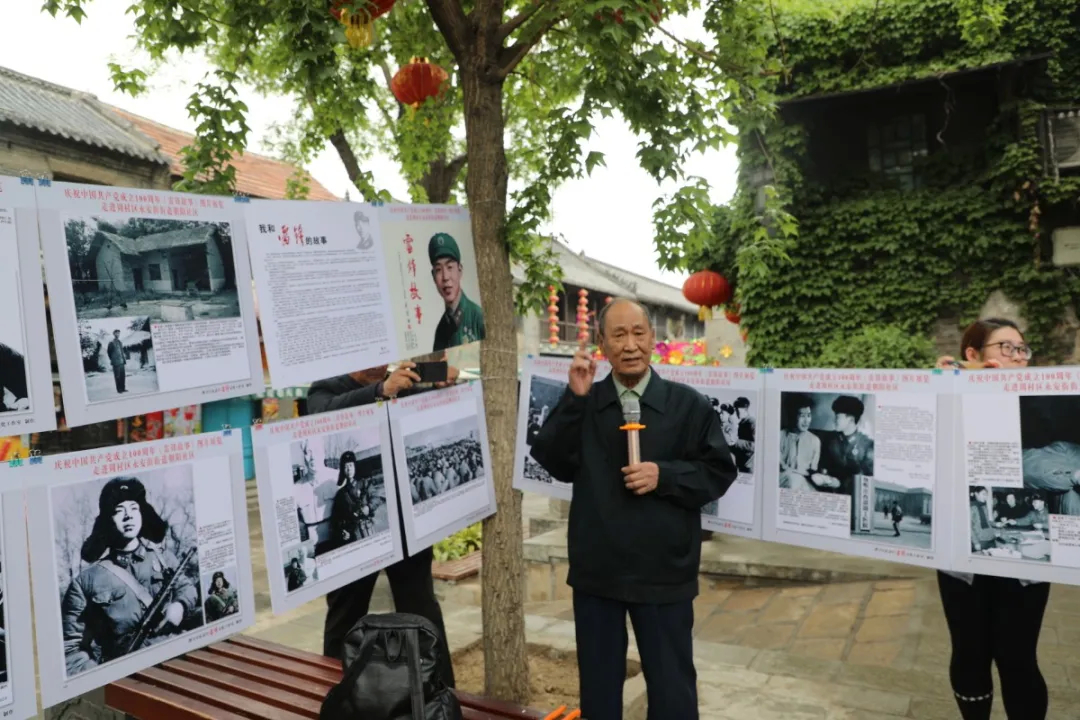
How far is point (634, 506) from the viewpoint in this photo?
276 centimetres

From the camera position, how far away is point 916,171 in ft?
39.3

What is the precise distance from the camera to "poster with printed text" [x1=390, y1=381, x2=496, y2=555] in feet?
10.7

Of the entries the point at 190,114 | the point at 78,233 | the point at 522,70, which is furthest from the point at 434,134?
the point at 78,233

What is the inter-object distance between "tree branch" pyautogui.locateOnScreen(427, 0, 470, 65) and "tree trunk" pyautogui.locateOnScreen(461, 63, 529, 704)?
11cm

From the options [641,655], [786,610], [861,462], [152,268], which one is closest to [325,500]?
[152,268]

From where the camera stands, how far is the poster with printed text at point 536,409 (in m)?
3.68

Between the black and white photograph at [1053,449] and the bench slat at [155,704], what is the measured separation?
2.87m

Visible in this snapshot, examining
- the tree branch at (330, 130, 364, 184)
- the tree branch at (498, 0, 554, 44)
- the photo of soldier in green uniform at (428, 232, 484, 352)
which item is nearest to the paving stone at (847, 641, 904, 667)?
the photo of soldier in green uniform at (428, 232, 484, 352)

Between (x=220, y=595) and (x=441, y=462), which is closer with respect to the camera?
(x=220, y=595)

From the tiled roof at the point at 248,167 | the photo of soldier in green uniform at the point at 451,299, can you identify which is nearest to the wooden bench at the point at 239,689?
the photo of soldier in green uniform at the point at 451,299

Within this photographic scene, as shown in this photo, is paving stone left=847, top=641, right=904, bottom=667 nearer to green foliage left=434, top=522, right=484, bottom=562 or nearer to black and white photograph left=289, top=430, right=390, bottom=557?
black and white photograph left=289, top=430, right=390, bottom=557

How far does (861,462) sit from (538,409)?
1449 mm

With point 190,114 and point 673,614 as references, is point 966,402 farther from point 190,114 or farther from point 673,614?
point 190,114

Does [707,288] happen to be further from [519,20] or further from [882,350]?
[519,20]
